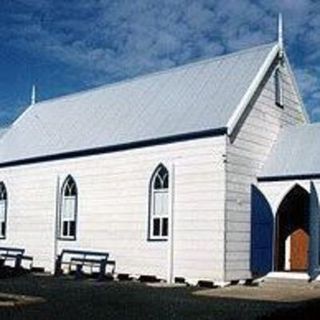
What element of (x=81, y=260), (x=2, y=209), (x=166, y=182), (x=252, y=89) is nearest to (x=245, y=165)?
(x=252, y=89)

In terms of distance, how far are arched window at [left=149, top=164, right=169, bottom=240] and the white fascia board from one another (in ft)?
10.7

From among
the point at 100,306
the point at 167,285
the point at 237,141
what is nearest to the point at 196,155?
the point at 237,141

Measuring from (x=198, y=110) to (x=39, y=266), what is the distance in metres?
10.2

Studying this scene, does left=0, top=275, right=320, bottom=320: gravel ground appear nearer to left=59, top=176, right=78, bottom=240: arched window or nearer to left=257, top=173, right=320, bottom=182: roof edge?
left=257, top=173, right=320, bottom=182: roof edge

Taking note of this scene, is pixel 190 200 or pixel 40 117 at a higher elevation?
pixel 40 117

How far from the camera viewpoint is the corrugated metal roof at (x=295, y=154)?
23031mm

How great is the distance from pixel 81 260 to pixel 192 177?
5.87 m

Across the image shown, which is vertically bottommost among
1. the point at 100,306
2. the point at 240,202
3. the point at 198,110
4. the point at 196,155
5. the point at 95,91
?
the point at 100,306

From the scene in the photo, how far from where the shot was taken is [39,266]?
94.8ft

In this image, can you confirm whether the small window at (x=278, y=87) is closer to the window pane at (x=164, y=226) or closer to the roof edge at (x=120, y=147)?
the roof edge at (x=120, y=147)

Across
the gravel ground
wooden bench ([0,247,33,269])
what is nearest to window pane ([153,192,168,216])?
the gravel ground

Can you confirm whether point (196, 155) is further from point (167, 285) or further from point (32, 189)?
point (32, 189)

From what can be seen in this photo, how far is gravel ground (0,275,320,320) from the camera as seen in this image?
1440cm

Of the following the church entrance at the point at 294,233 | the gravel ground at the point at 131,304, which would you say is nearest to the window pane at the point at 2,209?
the gravel ground at the point at 131,304
